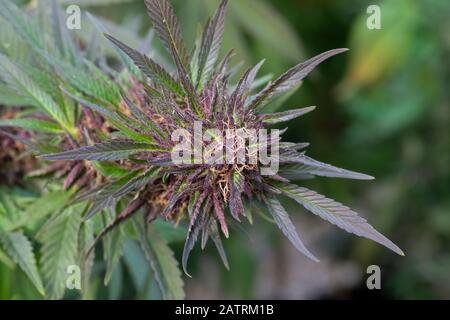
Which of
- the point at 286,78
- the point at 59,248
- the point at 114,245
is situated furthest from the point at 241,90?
the point at 59,248

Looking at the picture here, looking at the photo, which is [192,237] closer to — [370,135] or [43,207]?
[43,207]

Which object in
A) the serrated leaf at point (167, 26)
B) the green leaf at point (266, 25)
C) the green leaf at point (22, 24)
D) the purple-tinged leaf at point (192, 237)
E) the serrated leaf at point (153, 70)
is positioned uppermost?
the green leaf at point (266, 25)

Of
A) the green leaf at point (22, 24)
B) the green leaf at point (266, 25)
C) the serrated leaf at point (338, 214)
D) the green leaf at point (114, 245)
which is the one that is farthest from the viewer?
the green leaf at point (266, 25)

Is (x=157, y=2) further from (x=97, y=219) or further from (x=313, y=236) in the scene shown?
(x=313, y=236)

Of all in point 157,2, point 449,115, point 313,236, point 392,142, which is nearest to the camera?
point 157,2

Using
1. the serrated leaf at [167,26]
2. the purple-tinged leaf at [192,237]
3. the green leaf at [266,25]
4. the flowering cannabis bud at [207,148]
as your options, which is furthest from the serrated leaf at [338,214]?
the green leaf at [266,25]

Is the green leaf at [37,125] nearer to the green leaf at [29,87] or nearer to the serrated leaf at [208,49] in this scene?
the green leaf at [29,87]

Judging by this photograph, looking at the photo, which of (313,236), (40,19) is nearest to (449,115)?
(313,236)
